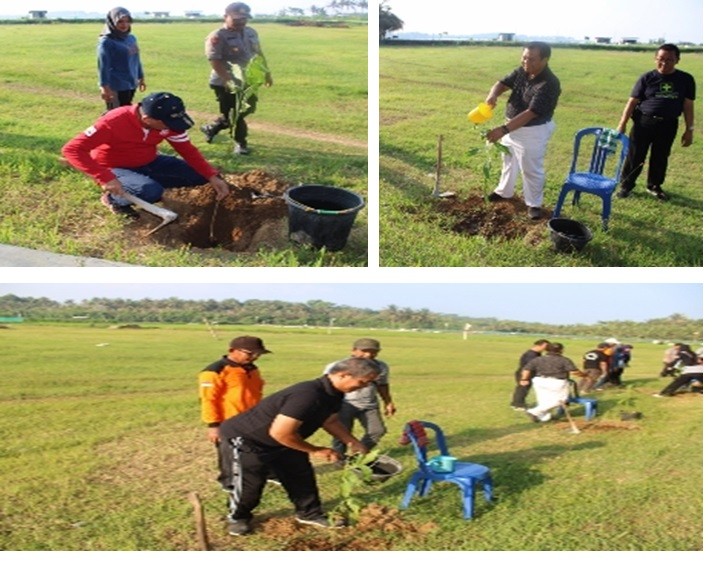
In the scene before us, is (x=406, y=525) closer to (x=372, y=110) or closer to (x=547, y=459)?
(x=547, y=459)

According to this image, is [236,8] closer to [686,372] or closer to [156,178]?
[156,178]

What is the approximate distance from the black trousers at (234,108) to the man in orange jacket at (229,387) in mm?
1838

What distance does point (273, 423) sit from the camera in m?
3.98

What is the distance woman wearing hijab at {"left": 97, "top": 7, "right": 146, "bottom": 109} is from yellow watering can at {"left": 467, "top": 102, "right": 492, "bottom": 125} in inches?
84.9

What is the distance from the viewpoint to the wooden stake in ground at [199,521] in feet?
13.0

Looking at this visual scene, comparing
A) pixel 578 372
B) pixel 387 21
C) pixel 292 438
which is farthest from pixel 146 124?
pixel 578 372

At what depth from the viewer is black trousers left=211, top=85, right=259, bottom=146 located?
18.6ft

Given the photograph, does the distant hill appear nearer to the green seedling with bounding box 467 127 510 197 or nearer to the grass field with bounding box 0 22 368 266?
the grass field with bounding box 0 22 368 266

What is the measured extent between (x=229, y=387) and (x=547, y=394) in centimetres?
184

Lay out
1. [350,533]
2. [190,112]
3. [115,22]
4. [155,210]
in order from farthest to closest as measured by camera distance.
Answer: [190,112]
[115,22]
[155,210]
[350,533]

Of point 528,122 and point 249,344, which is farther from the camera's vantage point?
point 528,122

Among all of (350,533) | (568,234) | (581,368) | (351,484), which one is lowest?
(350,533)

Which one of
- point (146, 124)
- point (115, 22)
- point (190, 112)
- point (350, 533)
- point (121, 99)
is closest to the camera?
point (350, 533)

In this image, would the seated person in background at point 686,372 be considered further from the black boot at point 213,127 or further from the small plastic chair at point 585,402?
the black boot at point 213,127
